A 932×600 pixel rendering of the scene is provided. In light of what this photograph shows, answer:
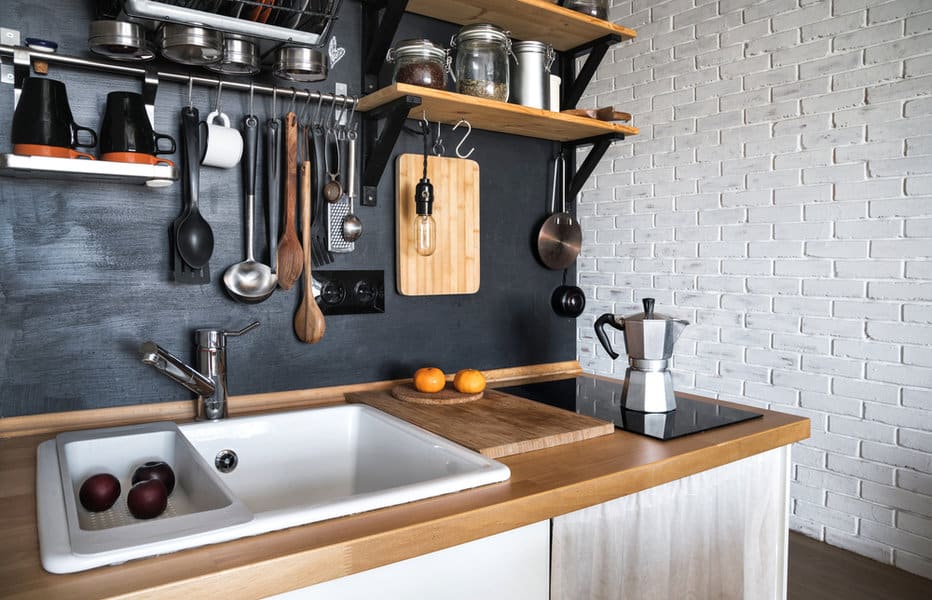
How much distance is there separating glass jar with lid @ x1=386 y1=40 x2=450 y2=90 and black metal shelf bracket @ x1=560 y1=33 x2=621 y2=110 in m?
0.59

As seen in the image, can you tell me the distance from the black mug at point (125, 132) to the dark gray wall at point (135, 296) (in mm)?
155

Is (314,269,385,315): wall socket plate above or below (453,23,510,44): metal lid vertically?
below

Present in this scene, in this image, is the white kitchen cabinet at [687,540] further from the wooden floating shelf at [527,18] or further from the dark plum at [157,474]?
the wooden floating shelf at [527,18]

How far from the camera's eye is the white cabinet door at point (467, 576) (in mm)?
899

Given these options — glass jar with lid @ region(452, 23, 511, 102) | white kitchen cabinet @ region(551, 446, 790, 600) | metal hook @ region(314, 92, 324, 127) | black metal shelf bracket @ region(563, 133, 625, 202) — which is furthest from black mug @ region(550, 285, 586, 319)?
metal hook @ region(314, 92, 324, 127)

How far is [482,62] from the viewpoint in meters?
1.68

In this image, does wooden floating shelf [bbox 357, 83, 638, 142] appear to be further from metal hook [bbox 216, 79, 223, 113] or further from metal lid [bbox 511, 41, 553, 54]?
metal hook [bbox 216, 79, 223, 113]

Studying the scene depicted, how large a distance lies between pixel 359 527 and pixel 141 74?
1.03 m

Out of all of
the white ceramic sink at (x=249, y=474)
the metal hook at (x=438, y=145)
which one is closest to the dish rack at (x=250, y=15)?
the metal hook at (x=438, y=145)

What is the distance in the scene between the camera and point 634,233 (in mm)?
Result: 3051

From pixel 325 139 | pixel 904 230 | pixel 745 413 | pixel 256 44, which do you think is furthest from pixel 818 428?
pixel 256 44

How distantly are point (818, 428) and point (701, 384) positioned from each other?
0.50 metres

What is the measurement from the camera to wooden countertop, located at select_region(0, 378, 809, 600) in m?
0.75

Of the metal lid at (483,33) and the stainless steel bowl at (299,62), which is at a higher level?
the metal lid at (483,33)
